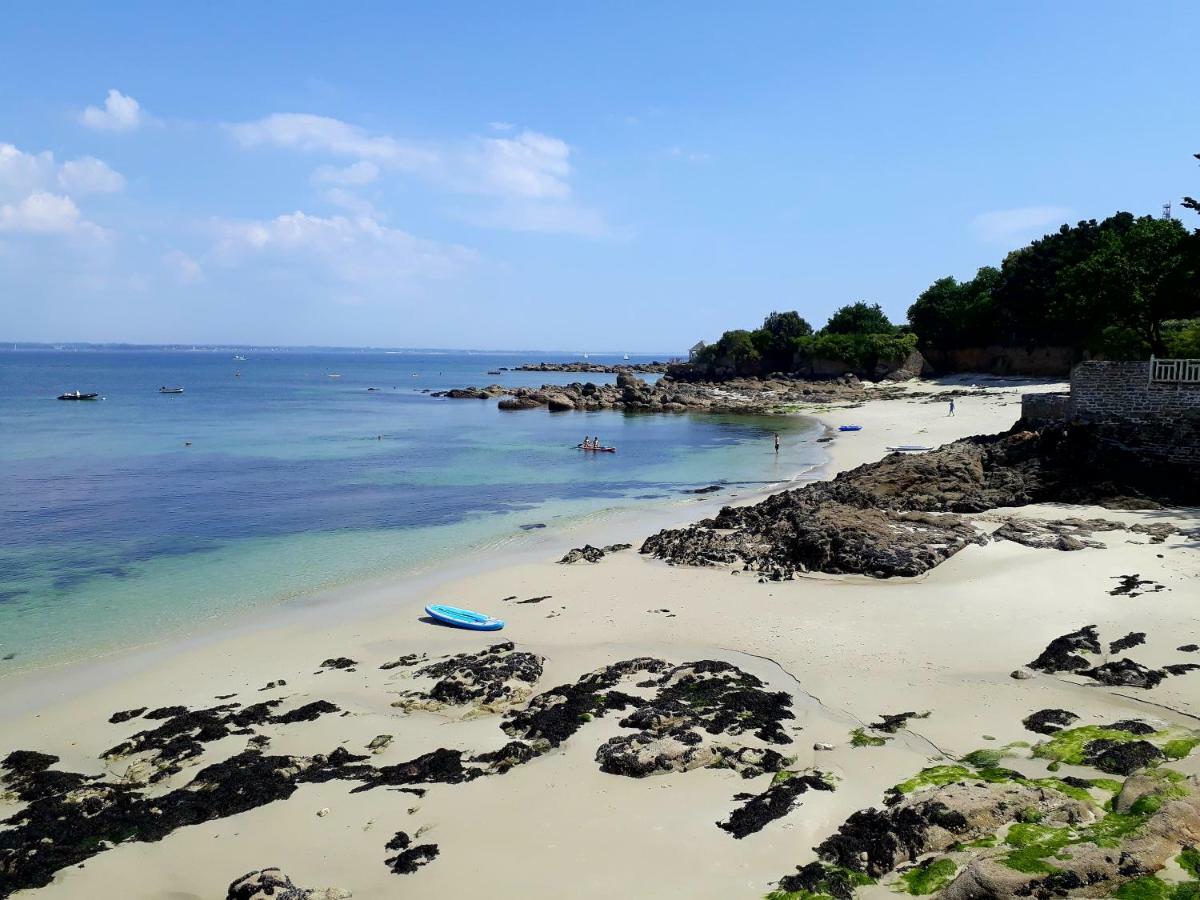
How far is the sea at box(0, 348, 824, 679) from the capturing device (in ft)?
58.1

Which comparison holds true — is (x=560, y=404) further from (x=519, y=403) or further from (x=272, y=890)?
(x=272, y=890)

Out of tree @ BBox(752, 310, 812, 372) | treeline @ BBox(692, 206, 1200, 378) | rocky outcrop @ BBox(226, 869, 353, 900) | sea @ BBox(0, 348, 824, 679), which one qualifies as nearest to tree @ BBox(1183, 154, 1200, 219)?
treeline @ BBox(692, 206, 1200, 378)

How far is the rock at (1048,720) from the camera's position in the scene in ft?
31.3

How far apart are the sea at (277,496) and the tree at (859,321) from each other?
3028cm

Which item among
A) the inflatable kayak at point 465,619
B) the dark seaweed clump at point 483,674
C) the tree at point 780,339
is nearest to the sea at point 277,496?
the inflatable kayak at point 465,619

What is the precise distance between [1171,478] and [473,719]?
20113 millimetres

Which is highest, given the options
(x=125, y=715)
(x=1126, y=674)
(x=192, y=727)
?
(x=1126, y=674)

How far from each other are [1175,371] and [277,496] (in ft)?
98.4

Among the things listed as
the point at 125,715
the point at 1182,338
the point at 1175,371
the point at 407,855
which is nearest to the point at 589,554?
the point at 125,715

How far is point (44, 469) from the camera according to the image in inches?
1416

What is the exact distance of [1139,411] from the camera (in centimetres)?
2253

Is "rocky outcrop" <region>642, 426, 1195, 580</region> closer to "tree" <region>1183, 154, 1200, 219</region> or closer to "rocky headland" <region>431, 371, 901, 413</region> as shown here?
"tree" <region>1183, 154, 1200, 219</region>

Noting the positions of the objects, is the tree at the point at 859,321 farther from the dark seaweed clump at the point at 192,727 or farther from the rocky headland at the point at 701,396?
the dark seaweed clump at the point at 192,727

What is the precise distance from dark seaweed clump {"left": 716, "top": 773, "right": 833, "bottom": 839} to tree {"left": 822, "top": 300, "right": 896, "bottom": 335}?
269 feet
